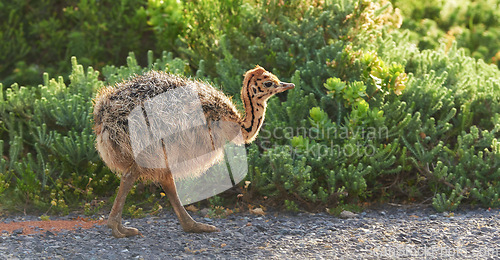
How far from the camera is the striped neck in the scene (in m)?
4.41

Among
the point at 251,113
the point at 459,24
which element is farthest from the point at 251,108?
the point at 459,24

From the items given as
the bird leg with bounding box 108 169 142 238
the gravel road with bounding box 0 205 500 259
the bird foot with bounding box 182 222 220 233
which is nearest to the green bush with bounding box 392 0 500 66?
the gravel road with bounding box 0 205 500 259

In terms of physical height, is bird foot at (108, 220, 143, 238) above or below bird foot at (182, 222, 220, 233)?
above

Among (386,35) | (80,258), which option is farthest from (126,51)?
(80,258)

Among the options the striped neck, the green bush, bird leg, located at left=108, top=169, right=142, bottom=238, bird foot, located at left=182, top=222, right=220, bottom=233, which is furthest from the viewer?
the green bush

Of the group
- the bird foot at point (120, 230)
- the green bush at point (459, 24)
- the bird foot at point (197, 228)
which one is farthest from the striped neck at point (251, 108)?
the green bush at point (459, 24)

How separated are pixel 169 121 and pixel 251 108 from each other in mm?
708

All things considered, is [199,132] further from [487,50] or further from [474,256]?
[487,50]

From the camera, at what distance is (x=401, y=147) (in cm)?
583

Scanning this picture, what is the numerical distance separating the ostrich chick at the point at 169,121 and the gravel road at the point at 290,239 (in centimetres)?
24

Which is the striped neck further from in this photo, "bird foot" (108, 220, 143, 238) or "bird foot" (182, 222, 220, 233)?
"bird foot" (108, 220, 143, 238)

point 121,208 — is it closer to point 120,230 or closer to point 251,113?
point 120,230

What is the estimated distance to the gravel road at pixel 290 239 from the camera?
4020 mm

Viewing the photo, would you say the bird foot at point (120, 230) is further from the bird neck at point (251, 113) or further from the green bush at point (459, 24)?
the green bush at point (459, 24)
